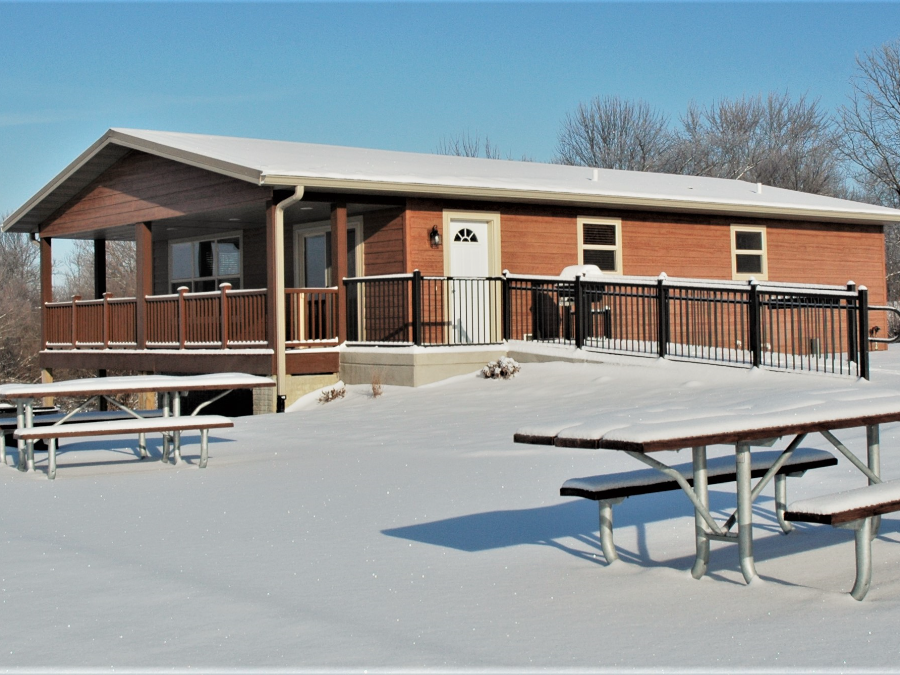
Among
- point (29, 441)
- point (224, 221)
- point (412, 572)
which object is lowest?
point (412, 572)

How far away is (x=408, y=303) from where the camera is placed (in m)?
17.3

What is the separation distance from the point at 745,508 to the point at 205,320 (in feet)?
47.3

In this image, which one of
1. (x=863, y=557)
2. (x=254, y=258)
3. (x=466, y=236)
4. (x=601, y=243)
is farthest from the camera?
(x=254, y=258)

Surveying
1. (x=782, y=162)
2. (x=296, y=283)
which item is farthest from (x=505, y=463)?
(x=782, y=162)

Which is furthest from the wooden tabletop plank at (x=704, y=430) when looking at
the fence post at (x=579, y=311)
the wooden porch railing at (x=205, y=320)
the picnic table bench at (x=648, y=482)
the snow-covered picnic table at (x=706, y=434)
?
the wooden porch railing at (x=205, y=320)

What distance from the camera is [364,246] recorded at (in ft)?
60.6

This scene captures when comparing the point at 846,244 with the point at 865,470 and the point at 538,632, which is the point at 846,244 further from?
the point at 538,632

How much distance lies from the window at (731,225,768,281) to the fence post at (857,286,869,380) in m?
8.36

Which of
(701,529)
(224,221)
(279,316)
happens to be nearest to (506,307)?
(279,316)

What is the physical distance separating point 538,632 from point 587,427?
107 cm

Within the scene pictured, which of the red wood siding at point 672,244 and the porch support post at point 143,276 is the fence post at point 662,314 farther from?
the porch support post at point 143,276

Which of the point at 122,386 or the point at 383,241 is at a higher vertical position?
the point at 383,241

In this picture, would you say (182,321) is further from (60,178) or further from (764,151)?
(764,151)

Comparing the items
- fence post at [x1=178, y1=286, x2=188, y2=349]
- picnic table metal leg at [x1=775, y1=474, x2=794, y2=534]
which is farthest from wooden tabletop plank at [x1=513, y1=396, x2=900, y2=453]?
fence post at [x1=178, y1=286, x2=188, y2=349]
